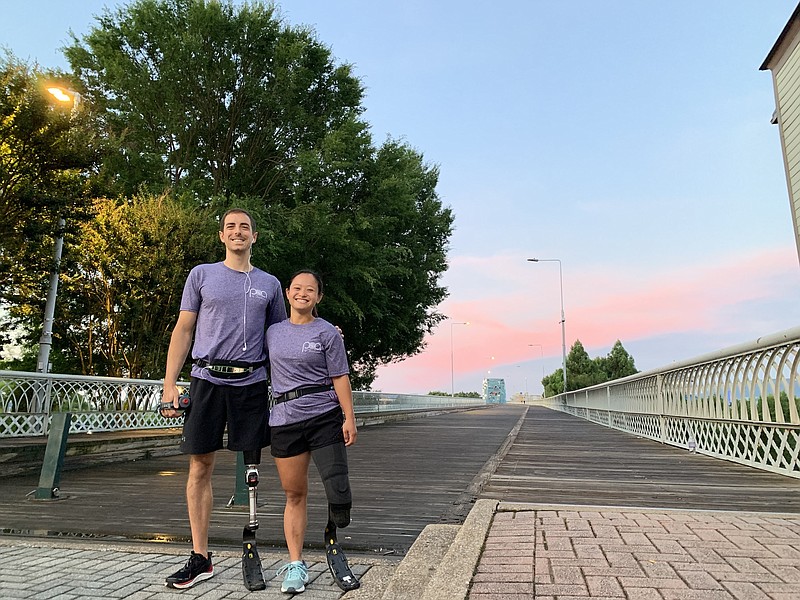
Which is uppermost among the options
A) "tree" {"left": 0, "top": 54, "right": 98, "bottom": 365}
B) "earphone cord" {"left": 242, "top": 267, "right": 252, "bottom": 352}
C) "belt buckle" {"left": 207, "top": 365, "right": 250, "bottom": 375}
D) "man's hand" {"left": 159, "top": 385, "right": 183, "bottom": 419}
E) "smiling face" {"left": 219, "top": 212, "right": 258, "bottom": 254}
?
"tree" {"left": 0, "top": 54, "right": 98, "bottom": 365}

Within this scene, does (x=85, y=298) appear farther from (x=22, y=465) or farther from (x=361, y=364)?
(x=361, y=364)

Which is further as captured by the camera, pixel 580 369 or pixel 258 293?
pixel 580 369

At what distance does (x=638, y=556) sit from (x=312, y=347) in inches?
78.4

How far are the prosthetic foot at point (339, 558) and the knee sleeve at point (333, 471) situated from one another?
56mm

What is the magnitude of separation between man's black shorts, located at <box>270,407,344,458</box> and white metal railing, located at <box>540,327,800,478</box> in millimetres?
4803

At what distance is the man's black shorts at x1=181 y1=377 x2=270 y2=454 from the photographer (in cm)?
301

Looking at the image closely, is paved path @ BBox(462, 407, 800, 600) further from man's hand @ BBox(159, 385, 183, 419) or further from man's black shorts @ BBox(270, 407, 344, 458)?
man's hand @ BBox(159, 385, 183, 419)

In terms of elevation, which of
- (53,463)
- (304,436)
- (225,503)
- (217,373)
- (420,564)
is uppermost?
(217,373)

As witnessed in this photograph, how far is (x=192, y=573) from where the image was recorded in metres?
2.93

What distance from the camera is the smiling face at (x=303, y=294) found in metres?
3.06

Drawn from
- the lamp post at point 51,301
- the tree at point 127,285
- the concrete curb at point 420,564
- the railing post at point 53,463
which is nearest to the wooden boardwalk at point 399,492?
the railing post at point 53,463

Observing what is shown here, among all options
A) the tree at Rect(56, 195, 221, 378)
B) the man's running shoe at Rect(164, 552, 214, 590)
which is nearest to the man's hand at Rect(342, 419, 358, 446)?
the man's running shoe at Rect(164, 552, 214, 590)

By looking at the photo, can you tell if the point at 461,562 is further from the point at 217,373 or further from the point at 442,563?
the point at 217,373

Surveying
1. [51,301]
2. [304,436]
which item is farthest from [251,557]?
[51,301]
